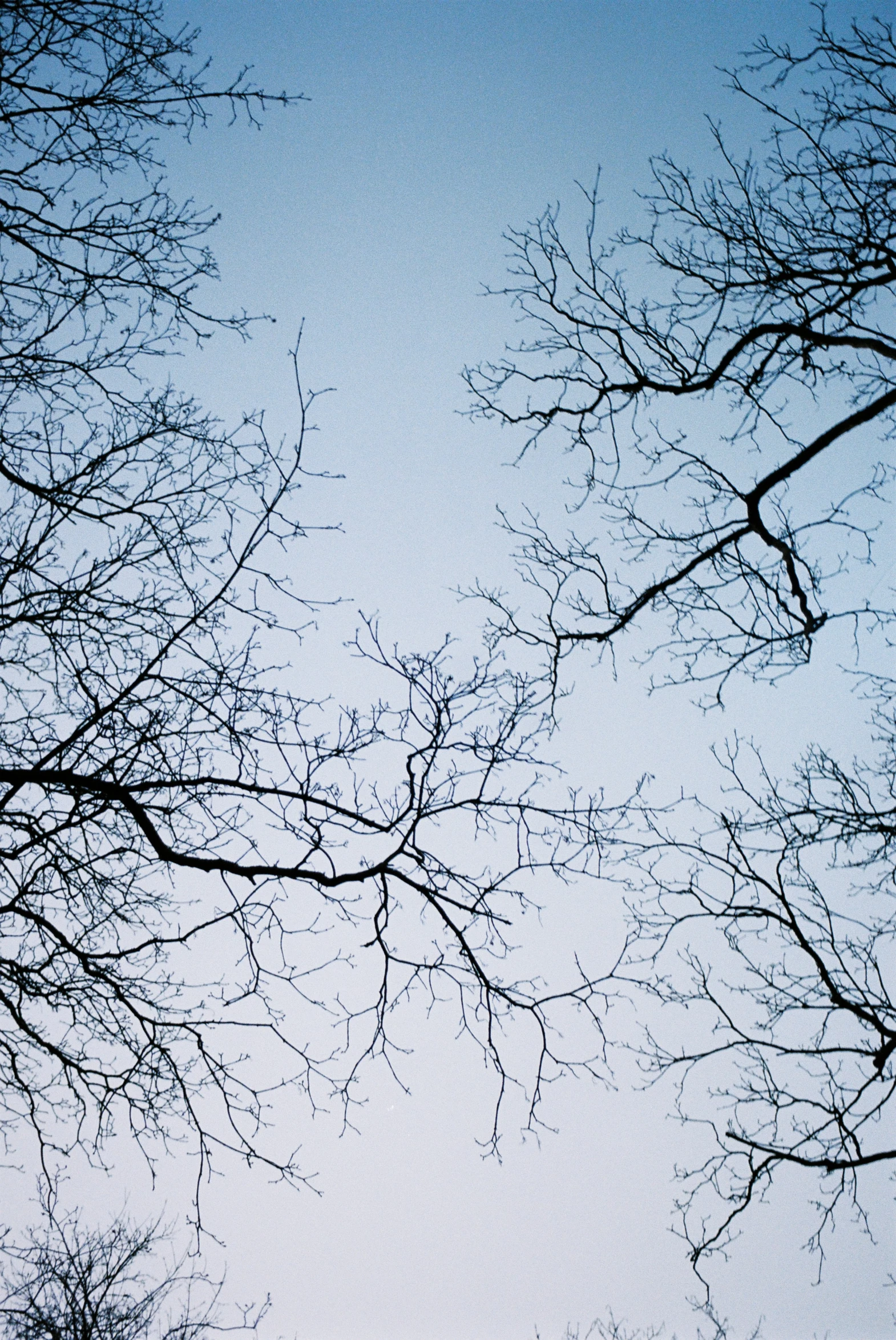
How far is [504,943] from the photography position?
419 cm

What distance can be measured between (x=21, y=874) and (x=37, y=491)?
5.50ft

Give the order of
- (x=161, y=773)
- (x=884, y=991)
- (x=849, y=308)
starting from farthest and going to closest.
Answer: (x=884, y=991), (x=849, y=308), (x=161, y=773)

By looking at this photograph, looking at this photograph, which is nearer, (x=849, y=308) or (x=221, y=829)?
(x=221, y=829)

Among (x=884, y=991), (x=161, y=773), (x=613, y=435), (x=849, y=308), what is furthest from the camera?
(x=884, y=991)

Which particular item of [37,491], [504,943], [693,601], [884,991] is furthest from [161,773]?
[884,991]

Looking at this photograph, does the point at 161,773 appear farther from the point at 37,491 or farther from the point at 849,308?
the point at 849,308

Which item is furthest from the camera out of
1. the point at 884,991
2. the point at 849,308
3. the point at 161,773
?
the point at 884,991

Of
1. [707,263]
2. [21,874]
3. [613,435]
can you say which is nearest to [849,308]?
[707,263]

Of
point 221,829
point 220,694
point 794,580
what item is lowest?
point 221,829

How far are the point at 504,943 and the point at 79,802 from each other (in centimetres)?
190

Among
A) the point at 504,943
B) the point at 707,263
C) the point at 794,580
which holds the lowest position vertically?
the point at 504,943

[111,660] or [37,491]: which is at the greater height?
[37,491]

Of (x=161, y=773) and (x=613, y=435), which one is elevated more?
(x=613, y=435)

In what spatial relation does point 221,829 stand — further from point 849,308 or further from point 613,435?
point 849,308
